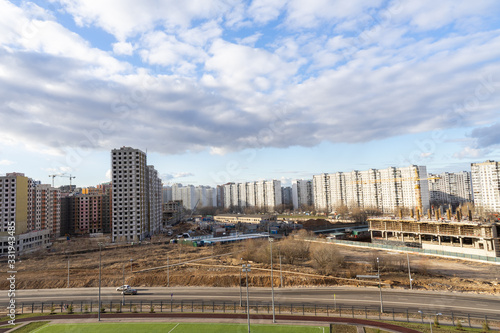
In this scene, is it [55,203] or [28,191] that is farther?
[55,203]

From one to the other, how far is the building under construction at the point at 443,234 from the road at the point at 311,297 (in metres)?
37.3

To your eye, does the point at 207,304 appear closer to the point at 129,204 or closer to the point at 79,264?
the point at 79,264

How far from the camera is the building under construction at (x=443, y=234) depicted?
6444 cm

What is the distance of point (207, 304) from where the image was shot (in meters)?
34.4

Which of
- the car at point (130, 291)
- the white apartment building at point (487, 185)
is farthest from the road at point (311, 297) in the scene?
the white apartment building at point (487, 185)

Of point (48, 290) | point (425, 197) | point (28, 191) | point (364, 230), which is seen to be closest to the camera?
point (48, 290)

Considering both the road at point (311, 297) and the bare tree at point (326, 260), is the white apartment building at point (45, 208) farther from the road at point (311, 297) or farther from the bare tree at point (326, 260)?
the bare tree at point (326, 260)

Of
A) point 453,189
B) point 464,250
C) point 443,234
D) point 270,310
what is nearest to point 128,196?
point 270,310

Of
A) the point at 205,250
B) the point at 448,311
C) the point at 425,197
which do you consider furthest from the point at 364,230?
the point at 448,311

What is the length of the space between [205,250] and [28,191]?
62643 mm

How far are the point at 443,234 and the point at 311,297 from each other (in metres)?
57.2

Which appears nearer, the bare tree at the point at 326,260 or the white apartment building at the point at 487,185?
the bare tree at the point at 326,260

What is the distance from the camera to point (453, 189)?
607 feet

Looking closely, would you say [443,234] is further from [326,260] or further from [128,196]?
[128,196]
